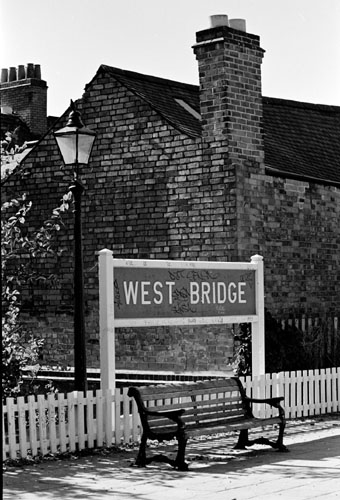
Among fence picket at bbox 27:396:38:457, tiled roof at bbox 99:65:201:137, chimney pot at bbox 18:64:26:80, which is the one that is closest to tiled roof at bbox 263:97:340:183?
tiled roof at bbox 99:65:201:137

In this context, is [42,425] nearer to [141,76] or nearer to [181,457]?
[181,457]

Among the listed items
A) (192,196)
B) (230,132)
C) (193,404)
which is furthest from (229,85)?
(193,404)

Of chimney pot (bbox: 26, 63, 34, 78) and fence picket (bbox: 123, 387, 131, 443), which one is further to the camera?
chimney pot (bbox: 26, 63, 34, 78)

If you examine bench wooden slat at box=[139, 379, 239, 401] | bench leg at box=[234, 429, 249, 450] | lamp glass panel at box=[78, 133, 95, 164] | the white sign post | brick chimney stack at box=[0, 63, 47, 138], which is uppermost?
brick chimney stack at box=[0, 63, 47, 138]

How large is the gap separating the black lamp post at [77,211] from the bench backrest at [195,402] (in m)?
1.07

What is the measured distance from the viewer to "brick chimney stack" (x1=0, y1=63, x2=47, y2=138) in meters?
29.5

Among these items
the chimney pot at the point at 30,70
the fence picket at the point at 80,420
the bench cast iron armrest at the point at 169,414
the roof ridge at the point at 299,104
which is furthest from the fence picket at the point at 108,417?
the chimney pot at the point at 30,70

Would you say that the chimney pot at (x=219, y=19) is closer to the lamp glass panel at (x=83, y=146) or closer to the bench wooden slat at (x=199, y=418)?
the lamp glass panel at (x=83, y=146)

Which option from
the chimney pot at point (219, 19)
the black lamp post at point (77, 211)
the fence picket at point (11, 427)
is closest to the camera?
the fence picket at point (11, 427)

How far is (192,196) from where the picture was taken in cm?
1783

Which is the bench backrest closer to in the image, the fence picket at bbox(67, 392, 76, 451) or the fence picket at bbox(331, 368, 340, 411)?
the fence picket at bbox(67, 392, 76, 451)

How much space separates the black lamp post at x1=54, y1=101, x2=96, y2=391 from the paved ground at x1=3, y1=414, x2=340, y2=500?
1197 millimetres

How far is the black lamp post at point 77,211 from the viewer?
11.9 metres

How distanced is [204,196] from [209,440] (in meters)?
6.34
